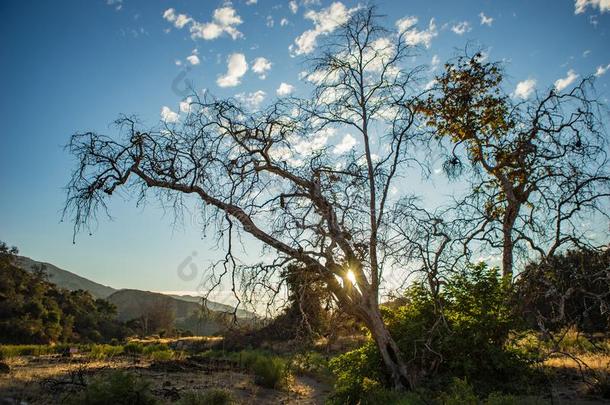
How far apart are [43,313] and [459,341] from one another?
39.0m

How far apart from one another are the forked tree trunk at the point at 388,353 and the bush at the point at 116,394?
16.1ft

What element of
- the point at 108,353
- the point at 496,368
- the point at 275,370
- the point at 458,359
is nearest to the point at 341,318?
the point at 458,359

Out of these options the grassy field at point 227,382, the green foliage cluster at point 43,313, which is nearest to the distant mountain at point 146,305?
the green foliage cluster at point 43,313

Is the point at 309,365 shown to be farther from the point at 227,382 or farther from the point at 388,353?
the point at 388,353

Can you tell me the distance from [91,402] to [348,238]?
611 centimetres

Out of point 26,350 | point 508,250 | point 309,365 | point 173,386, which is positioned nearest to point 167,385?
point 173,386

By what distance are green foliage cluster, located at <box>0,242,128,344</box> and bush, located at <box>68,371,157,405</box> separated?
3432cm

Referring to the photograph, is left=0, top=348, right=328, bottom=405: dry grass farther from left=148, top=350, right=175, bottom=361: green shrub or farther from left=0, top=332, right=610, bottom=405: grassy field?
left=148, top=350, right=175, bottom=361: green shrub

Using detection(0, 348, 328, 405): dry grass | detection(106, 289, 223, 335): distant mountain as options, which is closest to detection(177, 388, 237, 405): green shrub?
detection(0, 348, 328, 405): dry grass

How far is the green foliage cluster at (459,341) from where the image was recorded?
956cm

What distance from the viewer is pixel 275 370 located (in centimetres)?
1408

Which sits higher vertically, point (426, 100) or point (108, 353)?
point (426, 100)

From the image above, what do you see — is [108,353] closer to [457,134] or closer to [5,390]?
[5,390]

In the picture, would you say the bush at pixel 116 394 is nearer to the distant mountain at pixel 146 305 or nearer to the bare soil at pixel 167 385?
the bare soil at pixel 167 385
